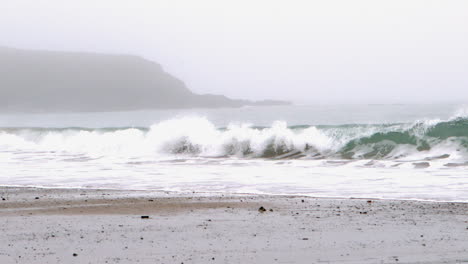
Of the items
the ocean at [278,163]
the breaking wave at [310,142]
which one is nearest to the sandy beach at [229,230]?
the ocean at [278,163]

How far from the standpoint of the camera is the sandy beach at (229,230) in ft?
19.0

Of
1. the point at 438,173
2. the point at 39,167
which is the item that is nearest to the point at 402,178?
the point at 438,173

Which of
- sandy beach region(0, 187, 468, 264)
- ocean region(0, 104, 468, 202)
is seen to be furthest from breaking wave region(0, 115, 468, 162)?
sandy beach region(0, 187, 468, 264)

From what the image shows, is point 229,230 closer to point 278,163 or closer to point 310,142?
point 278,163

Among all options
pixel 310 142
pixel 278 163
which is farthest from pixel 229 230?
pixel 310 142

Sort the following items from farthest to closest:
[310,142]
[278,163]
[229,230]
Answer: [310,142]
[278,163]
[229,230]

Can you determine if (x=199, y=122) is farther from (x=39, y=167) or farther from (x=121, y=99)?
(x=121, y=99)

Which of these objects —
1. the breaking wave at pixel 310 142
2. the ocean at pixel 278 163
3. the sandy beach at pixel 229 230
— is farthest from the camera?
the breaking wave at pixel 310 142

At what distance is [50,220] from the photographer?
7902 millimetres

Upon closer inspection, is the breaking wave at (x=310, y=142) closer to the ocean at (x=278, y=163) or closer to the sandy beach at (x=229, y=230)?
the ocean at (x=278, y=163)

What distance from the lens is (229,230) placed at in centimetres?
710

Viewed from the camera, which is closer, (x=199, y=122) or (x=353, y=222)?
(x=353, y=222)

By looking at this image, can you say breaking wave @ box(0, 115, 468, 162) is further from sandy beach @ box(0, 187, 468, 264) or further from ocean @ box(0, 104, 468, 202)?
sandy beach @ box(0, 187, 468, 264)

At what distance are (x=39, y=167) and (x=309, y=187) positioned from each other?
8.67 m
